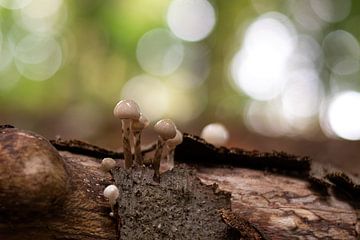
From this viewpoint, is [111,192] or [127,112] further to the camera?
[127,112]

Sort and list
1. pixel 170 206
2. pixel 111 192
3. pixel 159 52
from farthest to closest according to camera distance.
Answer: pixel 159 52, pixel 170 206, pixel 111 192

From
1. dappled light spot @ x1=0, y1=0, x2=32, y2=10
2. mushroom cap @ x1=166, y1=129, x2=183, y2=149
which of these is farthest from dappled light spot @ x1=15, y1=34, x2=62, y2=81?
mushroom cap @ x1=166, y1=129, x2=183, y2=149

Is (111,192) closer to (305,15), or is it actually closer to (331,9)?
(331,9)

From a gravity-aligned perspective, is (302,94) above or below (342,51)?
A: below

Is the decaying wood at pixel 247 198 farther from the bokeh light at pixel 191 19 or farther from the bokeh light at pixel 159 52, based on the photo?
the bokeh light at pixel 191 19

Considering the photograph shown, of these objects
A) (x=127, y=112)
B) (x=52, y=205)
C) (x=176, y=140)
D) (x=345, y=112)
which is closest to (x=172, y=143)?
(x=176, y=140)

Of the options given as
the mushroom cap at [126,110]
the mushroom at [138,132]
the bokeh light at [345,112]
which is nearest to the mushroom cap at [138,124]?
the mushroom at [138,132]
